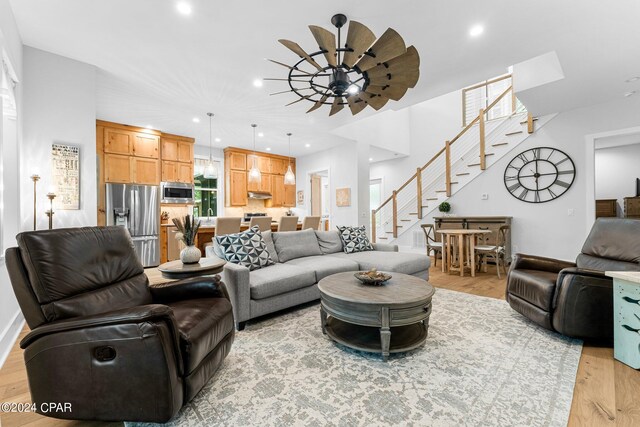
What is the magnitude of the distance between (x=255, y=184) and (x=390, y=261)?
503 cm

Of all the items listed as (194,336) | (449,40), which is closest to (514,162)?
(449,40)

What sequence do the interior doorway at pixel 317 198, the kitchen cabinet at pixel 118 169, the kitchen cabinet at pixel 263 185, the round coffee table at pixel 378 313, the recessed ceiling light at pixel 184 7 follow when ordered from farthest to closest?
the interior doorway at pixel 317 198
the kitchen cabinet at pixel 263 185
the kitchen cabinet at pixel 118 169
the recessed ceiling light at pixel 184 7
the round coffee table at pixel 378 313

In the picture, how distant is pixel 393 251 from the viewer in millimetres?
4391

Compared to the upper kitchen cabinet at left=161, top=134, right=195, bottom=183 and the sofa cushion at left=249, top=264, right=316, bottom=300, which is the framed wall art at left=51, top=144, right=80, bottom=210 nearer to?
the sofa cushion at left=249, top=264, right=316, bottom=300

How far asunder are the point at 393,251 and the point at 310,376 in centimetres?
285

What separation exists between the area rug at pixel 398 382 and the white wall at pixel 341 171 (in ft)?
14.0

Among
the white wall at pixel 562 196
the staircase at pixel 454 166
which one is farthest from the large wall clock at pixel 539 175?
the staircase at pixel 454 166

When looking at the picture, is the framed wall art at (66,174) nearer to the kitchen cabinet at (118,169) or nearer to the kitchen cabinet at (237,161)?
the kitchen cabinet at (118,169)

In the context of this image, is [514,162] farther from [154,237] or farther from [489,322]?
[154,237]

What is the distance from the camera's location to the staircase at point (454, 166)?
5812 mm

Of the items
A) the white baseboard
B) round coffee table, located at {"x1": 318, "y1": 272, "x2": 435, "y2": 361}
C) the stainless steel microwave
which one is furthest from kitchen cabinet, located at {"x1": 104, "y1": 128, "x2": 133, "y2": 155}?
round coffee table, located at {"x1": 318, "y1": 272, "x2": 435, "y2": 361}

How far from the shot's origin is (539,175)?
5.36 m

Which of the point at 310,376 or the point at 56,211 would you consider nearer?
the point at 310,376

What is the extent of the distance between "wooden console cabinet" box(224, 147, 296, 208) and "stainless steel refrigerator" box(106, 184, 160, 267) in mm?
1955
